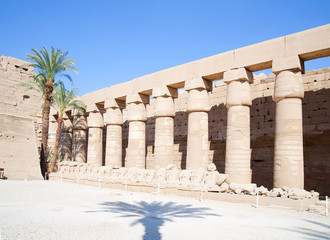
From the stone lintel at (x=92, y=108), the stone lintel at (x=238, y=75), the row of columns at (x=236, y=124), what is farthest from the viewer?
the stone lintel at (x=92, y=108)

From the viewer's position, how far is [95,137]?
65.4ft

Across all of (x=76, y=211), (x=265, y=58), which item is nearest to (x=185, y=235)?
(x=76, y=211)

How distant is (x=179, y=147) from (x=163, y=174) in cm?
706

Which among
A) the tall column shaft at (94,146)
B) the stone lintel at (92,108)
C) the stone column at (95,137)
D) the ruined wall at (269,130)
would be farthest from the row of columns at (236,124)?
the tall column shaft at (94,146)

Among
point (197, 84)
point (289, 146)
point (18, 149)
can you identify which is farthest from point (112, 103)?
point (289, 146)

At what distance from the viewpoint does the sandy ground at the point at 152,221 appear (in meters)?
5.46

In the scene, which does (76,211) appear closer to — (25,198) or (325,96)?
(25,198)

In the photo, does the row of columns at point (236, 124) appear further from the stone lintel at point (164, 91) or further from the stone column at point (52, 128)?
the stone column at point (52, 128)

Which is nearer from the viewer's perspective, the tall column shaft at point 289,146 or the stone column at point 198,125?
the tall column shaft at point 289,146

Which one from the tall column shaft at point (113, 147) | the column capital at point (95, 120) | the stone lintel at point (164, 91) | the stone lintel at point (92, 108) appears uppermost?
the stone lintel at point (164, 91)

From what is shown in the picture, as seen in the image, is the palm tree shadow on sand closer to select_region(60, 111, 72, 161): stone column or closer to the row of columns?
the row of columns

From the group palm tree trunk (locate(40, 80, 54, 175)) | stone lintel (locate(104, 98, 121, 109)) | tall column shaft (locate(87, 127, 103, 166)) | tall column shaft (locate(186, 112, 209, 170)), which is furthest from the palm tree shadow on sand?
palm tree trunk (locate(40, 80, 54, 175))

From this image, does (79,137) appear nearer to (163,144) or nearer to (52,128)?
(52,128)

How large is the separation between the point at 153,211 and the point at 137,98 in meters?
9.61
